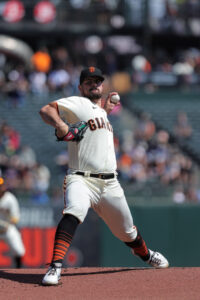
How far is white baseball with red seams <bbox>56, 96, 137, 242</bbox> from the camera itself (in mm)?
6031

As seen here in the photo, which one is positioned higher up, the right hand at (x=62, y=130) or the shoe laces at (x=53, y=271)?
the right hand at (x=62, y=130)

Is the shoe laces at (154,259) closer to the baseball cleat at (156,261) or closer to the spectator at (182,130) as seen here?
the baseball cleat at (156,261)

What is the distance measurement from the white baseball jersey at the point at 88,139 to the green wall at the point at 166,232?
6.23 m

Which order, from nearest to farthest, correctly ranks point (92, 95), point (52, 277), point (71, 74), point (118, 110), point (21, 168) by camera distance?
1. point (52, 277)
2. point (92, 95)
3. point (21, 168)
4. point (118, 110)
5. point (71, 74)

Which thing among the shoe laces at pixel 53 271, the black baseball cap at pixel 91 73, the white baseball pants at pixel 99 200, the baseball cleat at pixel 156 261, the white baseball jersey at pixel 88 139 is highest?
the black baseball cap at pixel 91 73

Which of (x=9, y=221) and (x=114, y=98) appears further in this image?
(x=9, y=221)

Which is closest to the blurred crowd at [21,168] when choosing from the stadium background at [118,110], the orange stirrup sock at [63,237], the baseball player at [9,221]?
the stadium background at [118,110]

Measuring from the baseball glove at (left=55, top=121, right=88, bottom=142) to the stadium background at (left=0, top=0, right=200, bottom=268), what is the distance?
538cm

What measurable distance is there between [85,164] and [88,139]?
0.73ft

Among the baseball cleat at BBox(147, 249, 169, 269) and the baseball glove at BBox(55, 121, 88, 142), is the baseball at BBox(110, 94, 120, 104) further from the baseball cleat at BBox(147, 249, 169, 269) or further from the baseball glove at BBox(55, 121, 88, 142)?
the baseball cleat at BBox(147, 249, 169, 269)

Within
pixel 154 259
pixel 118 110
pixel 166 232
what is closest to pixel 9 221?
pixel 166 232

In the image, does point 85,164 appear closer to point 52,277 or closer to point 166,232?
point 52,277

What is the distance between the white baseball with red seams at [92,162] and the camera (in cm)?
603

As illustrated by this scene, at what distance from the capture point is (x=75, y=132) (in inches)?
233
